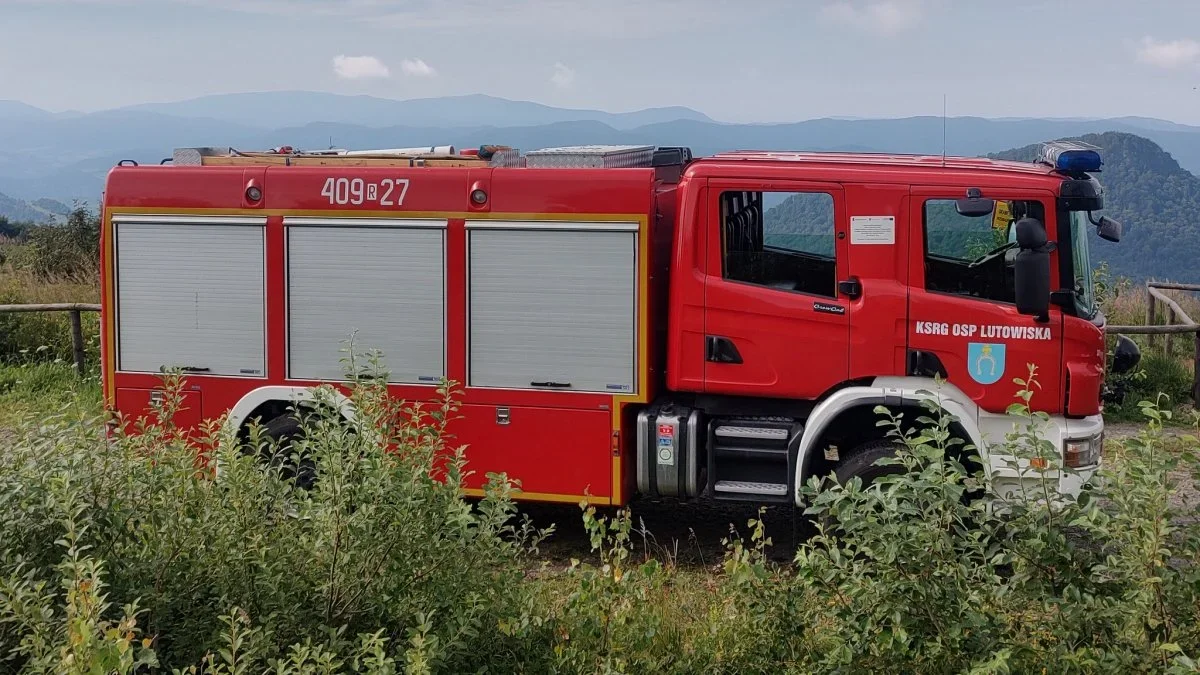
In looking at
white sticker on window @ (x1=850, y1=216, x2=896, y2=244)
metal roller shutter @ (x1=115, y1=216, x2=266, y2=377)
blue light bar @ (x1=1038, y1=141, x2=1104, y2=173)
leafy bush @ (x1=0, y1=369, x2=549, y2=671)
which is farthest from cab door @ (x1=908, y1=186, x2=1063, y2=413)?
metal roller shutter @ (x1=115, y1=216, x2=266, y2=377)

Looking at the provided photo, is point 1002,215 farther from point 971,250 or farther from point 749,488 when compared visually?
point 749,488

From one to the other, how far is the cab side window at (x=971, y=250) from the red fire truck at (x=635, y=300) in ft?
0.04

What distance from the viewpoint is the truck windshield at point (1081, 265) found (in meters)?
6.85

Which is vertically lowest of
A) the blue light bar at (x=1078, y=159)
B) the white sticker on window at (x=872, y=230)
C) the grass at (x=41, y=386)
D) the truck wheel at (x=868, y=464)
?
the grass at (x=41, y=386)

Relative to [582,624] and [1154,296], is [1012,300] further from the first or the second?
[1154,296]

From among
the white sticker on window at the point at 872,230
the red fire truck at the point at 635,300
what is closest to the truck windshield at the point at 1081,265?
the red fire truck at the point at 635,300

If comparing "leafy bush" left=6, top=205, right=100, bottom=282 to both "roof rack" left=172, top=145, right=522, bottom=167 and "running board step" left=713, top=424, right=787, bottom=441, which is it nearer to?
"roof rack" left=172, top=145, right=522, bottom=167

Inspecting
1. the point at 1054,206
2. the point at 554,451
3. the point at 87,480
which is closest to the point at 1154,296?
the point at 1054,206

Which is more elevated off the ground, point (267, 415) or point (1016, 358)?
point (1016, 358)

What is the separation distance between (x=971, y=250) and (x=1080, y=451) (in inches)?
51.6

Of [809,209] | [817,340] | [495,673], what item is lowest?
[495,673]

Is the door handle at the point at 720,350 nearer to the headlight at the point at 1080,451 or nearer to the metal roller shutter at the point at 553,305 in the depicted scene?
the metal roller shutter at the point at 553,305

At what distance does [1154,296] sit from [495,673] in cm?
1327

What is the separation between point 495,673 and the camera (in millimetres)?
4383
